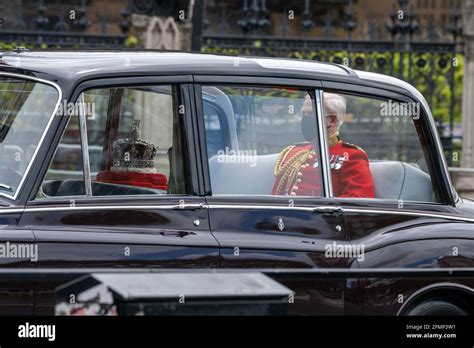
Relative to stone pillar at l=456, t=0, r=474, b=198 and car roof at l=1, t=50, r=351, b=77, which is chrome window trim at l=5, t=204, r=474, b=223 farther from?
stone pillar at l=456, t=0, r=474, b=198

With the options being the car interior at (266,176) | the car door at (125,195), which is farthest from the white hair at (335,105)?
the car door at (125,195)

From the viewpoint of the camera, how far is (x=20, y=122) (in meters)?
5.94

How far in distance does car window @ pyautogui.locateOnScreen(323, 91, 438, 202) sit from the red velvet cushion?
940mm

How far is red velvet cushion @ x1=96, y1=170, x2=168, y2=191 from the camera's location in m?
6.07

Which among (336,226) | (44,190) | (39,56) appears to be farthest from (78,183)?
(336,226)

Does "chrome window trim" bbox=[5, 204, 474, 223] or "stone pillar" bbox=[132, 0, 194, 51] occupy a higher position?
"stone pillar" bbox=[132, 0, 194, 51]

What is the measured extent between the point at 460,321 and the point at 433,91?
10.5 meters

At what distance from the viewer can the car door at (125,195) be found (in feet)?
18.4

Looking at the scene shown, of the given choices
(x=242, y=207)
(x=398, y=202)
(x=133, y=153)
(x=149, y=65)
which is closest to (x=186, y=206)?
(x=242, y=207)

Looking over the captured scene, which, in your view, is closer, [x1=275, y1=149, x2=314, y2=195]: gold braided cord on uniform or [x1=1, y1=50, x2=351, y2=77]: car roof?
[x1=1, y1=50, x2=351, y2=77]: car roof

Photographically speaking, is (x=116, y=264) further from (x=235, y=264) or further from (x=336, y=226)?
(x=336, y=226)

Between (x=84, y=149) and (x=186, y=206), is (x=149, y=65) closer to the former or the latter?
(x=84, y=149)

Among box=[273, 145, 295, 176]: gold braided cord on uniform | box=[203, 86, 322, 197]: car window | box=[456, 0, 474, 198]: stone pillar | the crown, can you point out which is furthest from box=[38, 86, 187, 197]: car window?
box=[456, 0, 474, 198]: stone pillar

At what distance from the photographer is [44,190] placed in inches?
228
